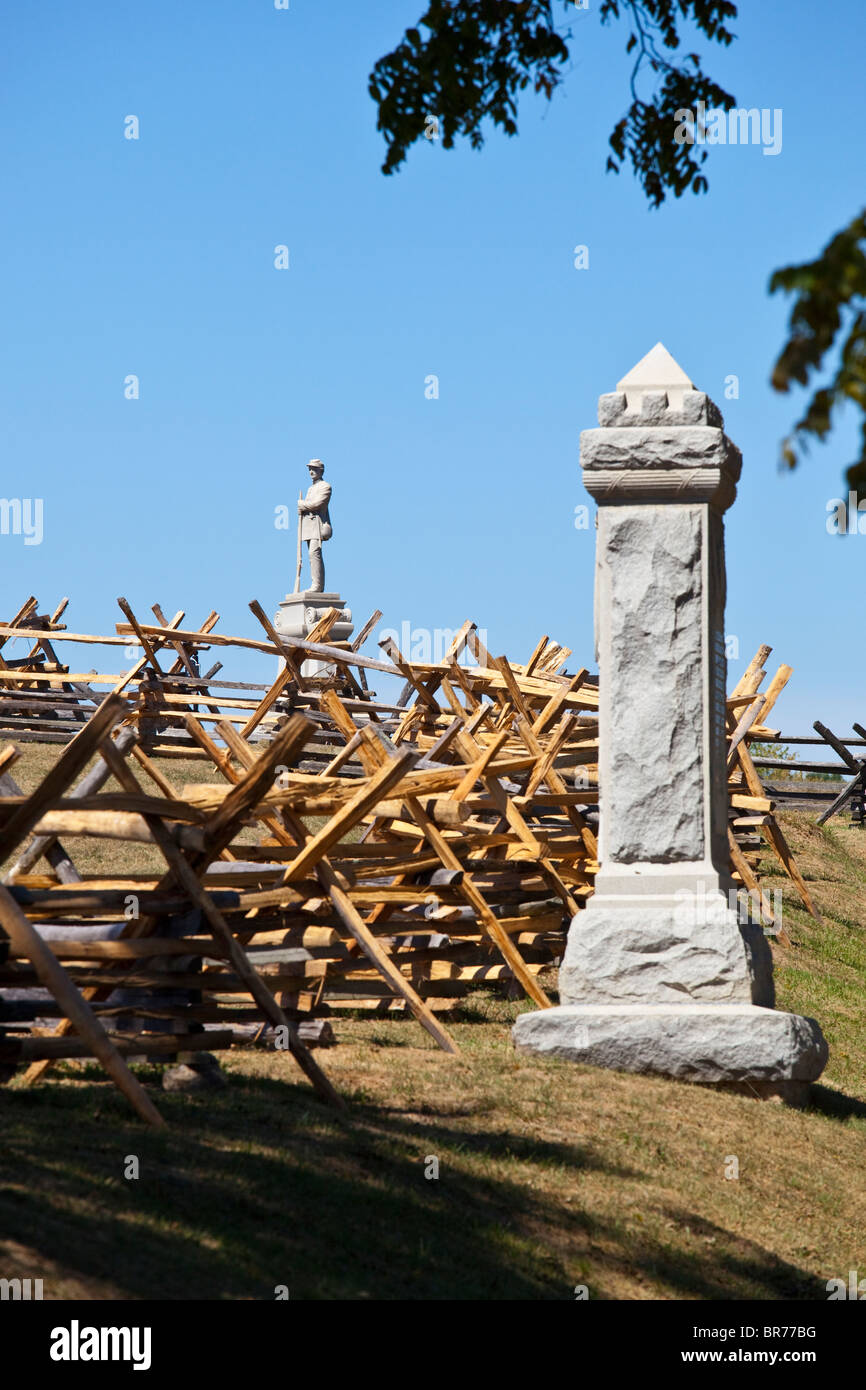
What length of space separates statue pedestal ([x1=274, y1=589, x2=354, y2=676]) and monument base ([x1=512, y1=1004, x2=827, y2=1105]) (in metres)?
14.1

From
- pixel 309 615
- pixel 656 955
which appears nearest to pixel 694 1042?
pixel 656 955

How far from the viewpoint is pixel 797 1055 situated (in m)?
7.83

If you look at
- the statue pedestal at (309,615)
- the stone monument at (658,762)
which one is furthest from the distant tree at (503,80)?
the statue pedestal at (309,615)

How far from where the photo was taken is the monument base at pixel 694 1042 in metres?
7.82

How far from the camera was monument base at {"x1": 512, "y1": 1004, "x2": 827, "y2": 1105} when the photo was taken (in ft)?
25.7

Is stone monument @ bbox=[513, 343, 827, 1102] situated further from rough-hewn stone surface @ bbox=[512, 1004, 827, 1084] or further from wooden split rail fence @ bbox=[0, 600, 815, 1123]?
wooden split rail fence @ bbox=[0, 600, 815, 1123]

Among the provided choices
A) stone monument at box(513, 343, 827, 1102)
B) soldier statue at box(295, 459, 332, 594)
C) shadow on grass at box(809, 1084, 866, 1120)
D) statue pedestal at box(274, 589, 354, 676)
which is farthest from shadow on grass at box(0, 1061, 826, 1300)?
soldier statue at box(295, 459, 332, 594)

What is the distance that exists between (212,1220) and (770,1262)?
7.94 feet

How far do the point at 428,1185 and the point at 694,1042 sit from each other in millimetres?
2654

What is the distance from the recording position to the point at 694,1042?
789 cm

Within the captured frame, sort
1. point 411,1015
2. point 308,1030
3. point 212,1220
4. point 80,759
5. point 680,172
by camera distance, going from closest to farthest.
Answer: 1. point 212,1220
2. point 80,759
3. point 680,172
4. point 308,1030
5. point 411,1015

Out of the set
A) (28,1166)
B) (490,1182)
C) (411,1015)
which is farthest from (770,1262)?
(411,1015)
